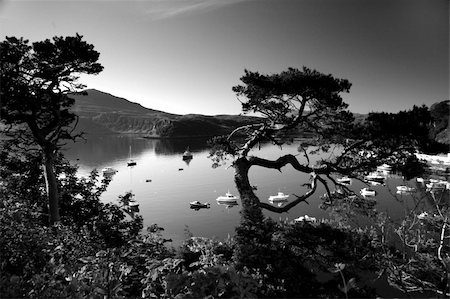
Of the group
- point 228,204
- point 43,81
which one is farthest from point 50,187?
point 228,204

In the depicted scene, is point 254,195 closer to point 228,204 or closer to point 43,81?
point 43,81

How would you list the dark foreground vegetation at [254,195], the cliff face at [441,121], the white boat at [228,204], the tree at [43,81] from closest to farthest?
the dark foreground vegetation at [254,195]
the tree at [43,81]
the white boat at [228,204]
the cliff face at [441,121]

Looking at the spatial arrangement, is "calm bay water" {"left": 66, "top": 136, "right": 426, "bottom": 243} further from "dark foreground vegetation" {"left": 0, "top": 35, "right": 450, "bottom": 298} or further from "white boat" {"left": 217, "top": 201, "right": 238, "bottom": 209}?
"dark foreground vegetation" {"left": 0, "top": 35, "right": 450, "bottom": 298}

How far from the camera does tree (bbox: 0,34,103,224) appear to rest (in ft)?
40.3

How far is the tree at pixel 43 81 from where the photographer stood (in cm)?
1227

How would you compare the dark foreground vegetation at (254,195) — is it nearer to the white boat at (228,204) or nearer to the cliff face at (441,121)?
the white boat at (228,204)

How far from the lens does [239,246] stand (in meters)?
8.95

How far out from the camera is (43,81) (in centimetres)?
1320

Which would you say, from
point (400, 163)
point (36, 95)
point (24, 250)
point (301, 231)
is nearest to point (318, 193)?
point (400, 163)

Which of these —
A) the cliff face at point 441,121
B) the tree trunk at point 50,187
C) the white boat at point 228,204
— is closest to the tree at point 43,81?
the tree trunk at point 50,187

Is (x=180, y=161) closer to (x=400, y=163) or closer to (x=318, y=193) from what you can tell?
(x=318, y=193)

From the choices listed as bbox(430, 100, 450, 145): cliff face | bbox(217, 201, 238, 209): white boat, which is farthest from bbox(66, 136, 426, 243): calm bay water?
bbox(430, 100, 450, 145): cliff face

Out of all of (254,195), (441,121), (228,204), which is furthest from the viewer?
(441,121)

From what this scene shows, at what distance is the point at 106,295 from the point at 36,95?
41.2 ft
